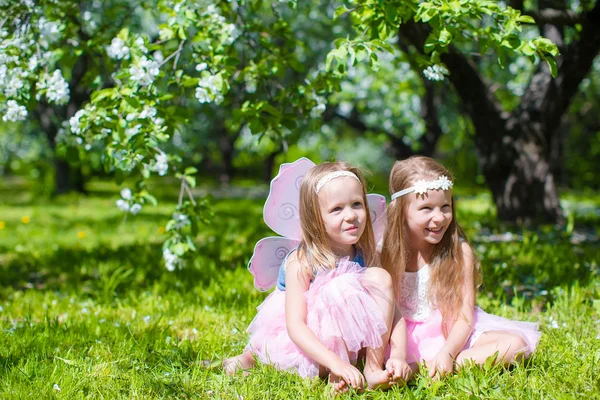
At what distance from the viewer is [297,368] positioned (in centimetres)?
257

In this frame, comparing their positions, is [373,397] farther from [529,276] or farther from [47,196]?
[47,196]

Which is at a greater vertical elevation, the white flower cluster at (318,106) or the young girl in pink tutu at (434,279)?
the white flower cluster at (318,106)

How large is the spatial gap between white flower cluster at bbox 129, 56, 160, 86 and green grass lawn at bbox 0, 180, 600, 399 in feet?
4.39

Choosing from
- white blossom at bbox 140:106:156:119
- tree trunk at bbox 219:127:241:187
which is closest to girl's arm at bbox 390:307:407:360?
white blossom at bbox 140:106:156:119

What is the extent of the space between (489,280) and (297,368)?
205cm

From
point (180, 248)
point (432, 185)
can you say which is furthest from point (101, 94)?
point (432, 185)

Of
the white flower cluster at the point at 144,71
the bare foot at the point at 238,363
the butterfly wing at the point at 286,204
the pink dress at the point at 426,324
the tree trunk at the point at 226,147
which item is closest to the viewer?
A: the bare foot at the point at 238,363

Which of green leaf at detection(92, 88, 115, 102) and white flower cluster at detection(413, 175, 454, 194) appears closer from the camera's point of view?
white flower cluster at detection(413, 175, 454, 194)

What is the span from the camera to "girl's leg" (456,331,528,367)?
2541 mm

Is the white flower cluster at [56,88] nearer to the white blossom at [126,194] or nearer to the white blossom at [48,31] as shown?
the white blossom at [48,31]

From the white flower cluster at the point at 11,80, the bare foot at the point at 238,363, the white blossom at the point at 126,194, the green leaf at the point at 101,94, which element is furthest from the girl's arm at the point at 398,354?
the white flower cluster at the point at 11,80

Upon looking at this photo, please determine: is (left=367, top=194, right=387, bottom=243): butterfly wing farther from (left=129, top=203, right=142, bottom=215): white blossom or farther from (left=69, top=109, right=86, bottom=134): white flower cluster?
(left=69, top=109, right=86, bottom=134): white flower cluster

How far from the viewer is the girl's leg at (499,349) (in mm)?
2541

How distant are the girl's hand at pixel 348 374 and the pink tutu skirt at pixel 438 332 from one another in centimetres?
42
